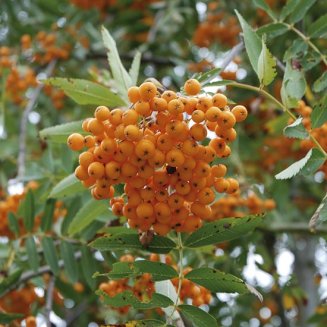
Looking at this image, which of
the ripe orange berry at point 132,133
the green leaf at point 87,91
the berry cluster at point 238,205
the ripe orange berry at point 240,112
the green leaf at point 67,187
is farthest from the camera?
the berry cluster at point 238,205

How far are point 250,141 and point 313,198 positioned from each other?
0.79 meters

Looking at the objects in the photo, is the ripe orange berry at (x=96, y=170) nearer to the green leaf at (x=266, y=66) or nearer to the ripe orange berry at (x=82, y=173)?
the ripe orange berry at (x=82, y=173)

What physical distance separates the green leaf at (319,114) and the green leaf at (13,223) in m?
1.37

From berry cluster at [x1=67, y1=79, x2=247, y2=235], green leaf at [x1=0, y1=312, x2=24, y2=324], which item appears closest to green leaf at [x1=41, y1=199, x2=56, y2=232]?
green leaf at [x1=0, y1=312, x2=24, y2=324]

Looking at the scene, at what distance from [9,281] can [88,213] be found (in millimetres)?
427

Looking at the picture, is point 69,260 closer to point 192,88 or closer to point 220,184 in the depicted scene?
point 220,184

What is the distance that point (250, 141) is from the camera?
161 inches

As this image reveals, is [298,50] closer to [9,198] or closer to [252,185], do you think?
[252,185]

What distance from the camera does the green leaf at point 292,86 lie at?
1763mm

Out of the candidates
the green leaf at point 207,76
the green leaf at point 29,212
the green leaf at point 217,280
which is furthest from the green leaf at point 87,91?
the green leaf at point 29,212

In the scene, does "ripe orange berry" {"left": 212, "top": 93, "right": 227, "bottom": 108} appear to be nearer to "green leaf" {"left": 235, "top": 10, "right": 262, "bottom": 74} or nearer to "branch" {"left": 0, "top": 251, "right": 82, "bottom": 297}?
"green leaf" {"left": 235, "top": 10, "right": 262, "bottom": 74}

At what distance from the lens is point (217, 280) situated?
1.60 metres

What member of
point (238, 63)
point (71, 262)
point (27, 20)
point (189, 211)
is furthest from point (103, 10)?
point (189, 211)

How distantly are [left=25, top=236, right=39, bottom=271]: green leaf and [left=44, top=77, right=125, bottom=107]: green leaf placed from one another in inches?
32.5
